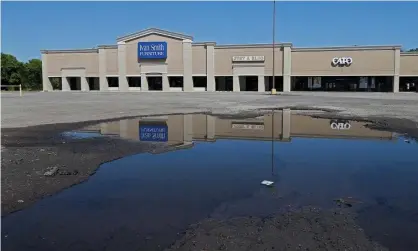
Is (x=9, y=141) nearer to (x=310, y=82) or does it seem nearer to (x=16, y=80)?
(x=310, y=82)

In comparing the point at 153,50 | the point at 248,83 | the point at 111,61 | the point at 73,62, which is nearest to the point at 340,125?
the point at 248,83

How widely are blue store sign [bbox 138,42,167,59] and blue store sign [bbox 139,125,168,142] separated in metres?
70.7

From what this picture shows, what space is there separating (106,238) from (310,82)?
8438cm

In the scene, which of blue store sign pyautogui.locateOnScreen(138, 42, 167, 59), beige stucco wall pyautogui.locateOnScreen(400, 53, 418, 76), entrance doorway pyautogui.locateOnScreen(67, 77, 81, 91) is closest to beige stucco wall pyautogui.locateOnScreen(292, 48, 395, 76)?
beige stucco wall pyautogui.locateOnScreen(400, 53, 418, 76)

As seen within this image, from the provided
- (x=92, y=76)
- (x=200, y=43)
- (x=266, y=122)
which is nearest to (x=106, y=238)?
(x=266, y=122)

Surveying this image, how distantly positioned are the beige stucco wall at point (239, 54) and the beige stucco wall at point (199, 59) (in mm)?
2650

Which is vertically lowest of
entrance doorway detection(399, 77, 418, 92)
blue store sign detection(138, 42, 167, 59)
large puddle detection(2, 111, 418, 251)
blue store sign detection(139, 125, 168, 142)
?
large puddle detection(2, 111, 418, 251)

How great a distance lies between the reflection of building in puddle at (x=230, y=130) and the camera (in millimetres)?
14070

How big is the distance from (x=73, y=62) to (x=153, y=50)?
19466 mm

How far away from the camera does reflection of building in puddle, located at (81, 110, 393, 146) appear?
46.2 ft

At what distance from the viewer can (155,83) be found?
89.2 meters

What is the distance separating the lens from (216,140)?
530 inches

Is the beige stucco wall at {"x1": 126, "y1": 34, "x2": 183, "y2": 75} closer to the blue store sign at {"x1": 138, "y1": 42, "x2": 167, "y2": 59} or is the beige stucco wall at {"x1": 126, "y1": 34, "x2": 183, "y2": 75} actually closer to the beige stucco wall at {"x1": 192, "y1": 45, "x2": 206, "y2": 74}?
the blue store sign at {"x1": 138, "y1": 42, "x2": 167, "y2": 59}

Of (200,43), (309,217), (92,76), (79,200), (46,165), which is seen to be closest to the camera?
(309,217)
